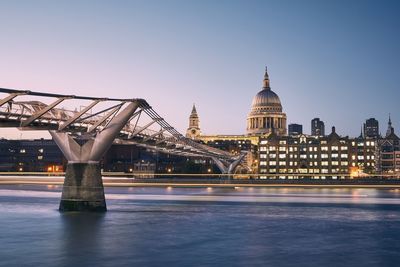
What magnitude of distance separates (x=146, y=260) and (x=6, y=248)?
941 centimetres

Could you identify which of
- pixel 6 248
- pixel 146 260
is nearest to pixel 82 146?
pixel 6 248

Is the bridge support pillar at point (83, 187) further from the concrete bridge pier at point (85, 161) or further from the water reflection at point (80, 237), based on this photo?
the water reflection at point (80, 237)

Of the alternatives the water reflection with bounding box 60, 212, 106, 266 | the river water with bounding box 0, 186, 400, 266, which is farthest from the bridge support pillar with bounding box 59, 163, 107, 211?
→ the river water with bounding box 0, 186, 400, 266

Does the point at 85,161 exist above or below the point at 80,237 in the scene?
above

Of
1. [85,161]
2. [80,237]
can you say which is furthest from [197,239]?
[85,161]

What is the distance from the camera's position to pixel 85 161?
5144 cm

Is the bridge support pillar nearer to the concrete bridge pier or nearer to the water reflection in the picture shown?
the concrete bridge pier

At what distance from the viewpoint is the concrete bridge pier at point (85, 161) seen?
5125 centimetres

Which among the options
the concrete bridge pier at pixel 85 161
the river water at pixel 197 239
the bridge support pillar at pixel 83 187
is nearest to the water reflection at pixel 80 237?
the river water at pixel 197 239

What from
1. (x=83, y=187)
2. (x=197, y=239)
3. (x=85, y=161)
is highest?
(x=85, y=161)

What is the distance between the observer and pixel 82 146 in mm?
51312

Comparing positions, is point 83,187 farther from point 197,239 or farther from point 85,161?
point 197,239

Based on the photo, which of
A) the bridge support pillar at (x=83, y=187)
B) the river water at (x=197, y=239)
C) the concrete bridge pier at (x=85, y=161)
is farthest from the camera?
the bridge support pillar at (x=83, y=187)

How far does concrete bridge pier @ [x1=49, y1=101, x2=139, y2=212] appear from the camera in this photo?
5125 centimetres
